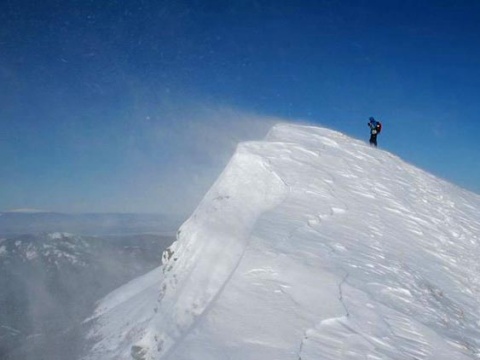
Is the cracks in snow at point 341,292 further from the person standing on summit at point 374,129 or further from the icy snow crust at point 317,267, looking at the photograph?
the person standing on summit at point 374,129

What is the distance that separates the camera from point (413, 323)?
7.12 meters

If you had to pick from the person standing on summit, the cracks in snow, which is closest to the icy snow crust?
the cracks in snow

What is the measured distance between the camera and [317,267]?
8.27 m

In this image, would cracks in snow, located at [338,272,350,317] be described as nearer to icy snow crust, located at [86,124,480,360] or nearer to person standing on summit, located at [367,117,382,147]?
icy snow crust, located at [86,124,480,360]

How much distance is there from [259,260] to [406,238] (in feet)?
19.4

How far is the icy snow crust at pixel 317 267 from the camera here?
21.1 ft

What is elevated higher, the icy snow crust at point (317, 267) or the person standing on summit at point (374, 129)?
the person standing on summit at point (374, 129)

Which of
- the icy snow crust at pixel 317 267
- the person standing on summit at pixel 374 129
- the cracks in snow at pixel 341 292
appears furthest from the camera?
the person standing on summit at pixel 374 129

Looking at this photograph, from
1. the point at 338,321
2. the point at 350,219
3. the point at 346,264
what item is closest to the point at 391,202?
the point at 350,219

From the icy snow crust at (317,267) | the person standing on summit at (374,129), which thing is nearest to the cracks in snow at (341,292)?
the icy snow crust at (317,267)

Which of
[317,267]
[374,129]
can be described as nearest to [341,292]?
[317,267]

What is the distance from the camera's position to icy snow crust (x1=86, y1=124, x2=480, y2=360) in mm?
6445

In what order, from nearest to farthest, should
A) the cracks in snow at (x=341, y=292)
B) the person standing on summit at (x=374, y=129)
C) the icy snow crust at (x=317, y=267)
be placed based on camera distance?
the icy snow crust at (x=317, y=267) → the cracks in snow at (x=341, y=292) → the person standing on summit at (x=374, y=129)

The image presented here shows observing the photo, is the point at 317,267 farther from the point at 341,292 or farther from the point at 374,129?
the point at 374,129
